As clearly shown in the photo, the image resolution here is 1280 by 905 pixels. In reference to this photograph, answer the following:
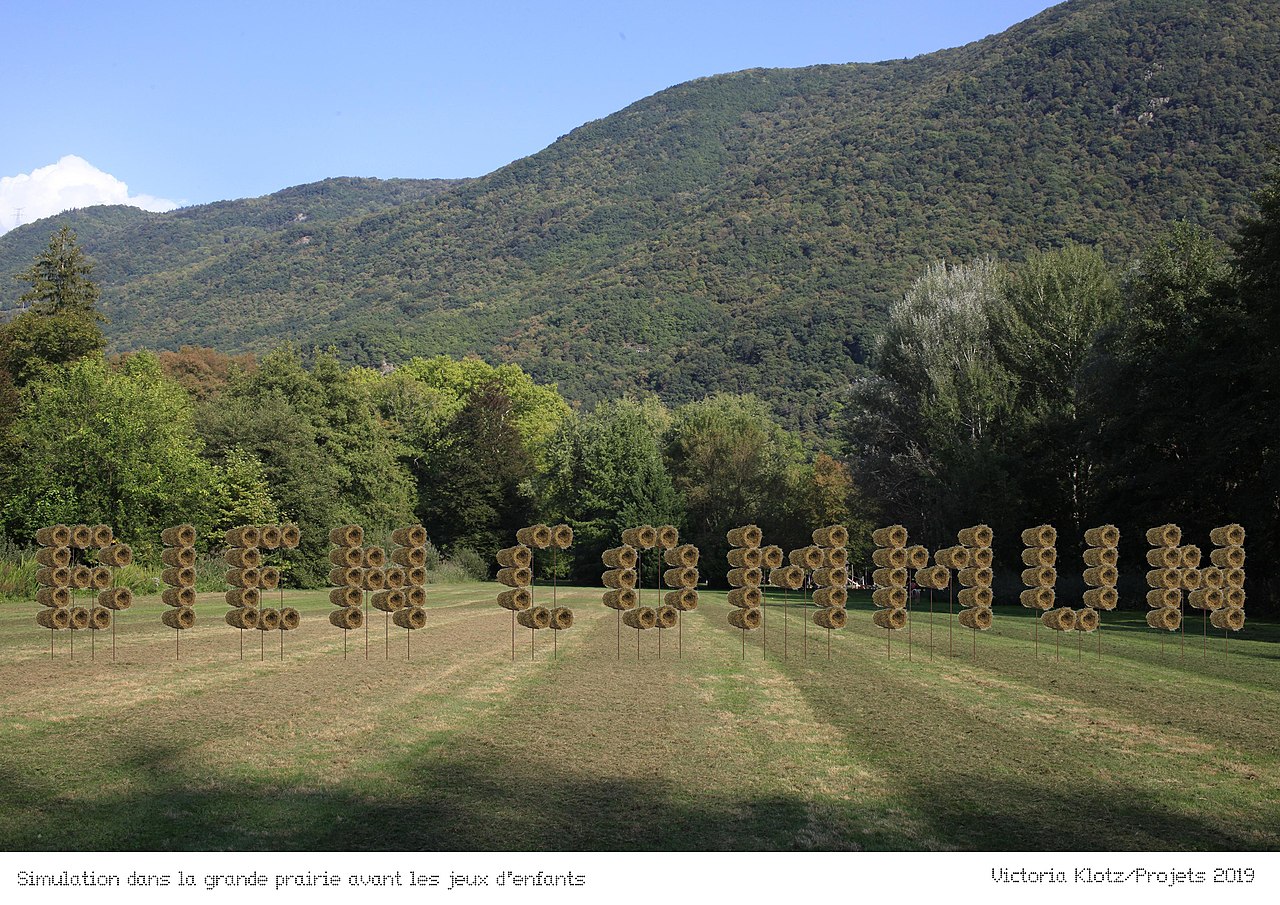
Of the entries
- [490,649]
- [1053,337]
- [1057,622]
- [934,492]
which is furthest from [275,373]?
[1057,622]

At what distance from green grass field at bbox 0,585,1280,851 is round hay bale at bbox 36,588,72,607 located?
1.07 meters

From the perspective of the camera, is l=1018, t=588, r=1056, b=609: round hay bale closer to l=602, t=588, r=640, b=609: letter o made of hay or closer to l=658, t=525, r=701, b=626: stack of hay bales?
l=658, t=525, r=701, b=626: stack of hay bales

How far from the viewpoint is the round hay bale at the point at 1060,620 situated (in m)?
24.5

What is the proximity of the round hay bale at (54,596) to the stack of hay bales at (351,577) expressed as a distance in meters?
5.03

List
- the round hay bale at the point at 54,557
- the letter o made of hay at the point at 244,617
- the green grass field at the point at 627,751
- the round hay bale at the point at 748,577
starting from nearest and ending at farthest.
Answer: the green grass field at the point at 627,751 < the round hay bale at the point at 54,557 < the letter o made of hay at the point at 244,617 < the round hay bale at the point at 748,577

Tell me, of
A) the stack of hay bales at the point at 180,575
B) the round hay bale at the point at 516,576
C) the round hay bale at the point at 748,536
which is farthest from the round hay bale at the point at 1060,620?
the stack of hay bales at the point at 180,575

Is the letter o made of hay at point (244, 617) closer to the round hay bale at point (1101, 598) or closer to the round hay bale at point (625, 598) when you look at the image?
the round hay bale at point (625, 598)

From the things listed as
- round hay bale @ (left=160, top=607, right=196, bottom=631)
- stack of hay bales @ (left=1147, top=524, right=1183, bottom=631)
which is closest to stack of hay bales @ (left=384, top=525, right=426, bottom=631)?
round hay bale @ (left=160, top=607, right=196, bottom=631)

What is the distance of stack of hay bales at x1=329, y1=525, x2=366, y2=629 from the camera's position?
23.3 m

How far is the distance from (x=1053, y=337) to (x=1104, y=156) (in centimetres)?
9938

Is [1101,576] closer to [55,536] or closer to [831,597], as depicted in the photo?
[831,597]

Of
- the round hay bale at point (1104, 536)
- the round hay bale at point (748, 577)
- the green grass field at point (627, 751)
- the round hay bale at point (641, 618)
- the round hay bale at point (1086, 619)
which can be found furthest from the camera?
the round hay bale at point (1104, 536)

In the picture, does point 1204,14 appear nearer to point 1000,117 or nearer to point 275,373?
point 1000,117

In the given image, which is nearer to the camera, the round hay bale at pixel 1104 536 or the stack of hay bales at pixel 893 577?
the stack of hay bales at pixel 893 577
